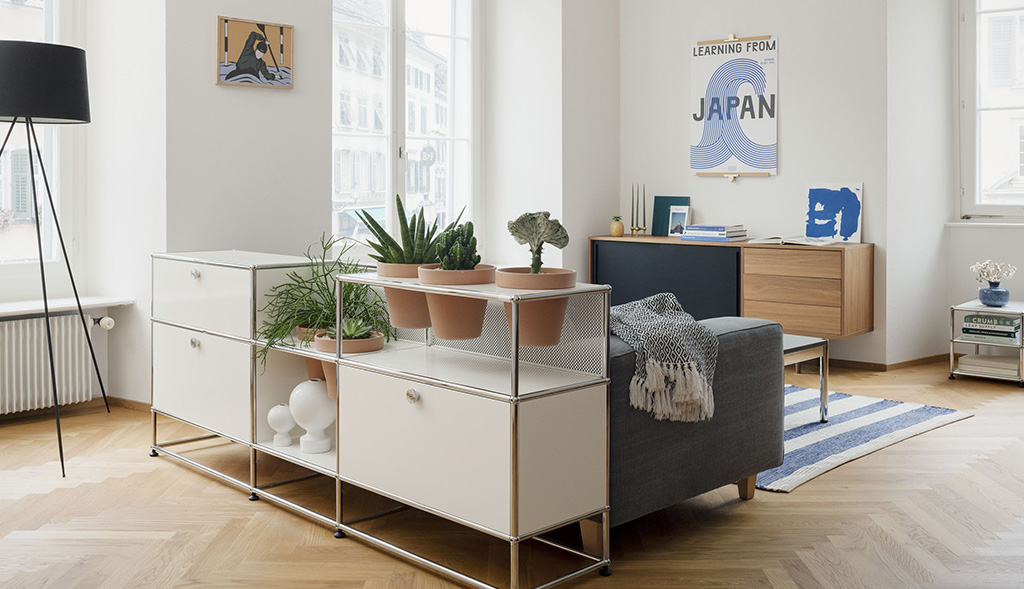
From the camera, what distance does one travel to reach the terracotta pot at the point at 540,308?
2.56 m

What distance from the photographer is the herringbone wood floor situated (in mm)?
2695

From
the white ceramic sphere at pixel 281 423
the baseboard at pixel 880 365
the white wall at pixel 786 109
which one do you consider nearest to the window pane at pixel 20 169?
the white ceramic sphere at pixel 281 423

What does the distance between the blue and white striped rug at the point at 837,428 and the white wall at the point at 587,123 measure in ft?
6.11

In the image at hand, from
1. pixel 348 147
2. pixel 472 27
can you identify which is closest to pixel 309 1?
pixel 348 147

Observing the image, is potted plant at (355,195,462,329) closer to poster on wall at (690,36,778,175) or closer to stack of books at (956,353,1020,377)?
poster on wall at (690,36,778,175)

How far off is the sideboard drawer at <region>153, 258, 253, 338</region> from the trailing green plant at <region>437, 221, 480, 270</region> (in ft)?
3.01

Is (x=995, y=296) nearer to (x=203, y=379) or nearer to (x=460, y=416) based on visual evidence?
(x=460, y=416)

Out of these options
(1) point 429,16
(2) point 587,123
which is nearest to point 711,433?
(2) point 587,123

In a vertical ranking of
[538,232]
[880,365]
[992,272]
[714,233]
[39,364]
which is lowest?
[880,365]

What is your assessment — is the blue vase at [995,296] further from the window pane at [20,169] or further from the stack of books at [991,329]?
the window pane at [20,169]

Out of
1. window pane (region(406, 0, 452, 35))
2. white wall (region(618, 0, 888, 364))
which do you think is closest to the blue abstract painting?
white wall (region(618, 0, 888, 364))

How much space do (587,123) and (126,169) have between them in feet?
10.0

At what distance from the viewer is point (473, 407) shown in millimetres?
2541

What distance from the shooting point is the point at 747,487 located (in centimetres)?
336
